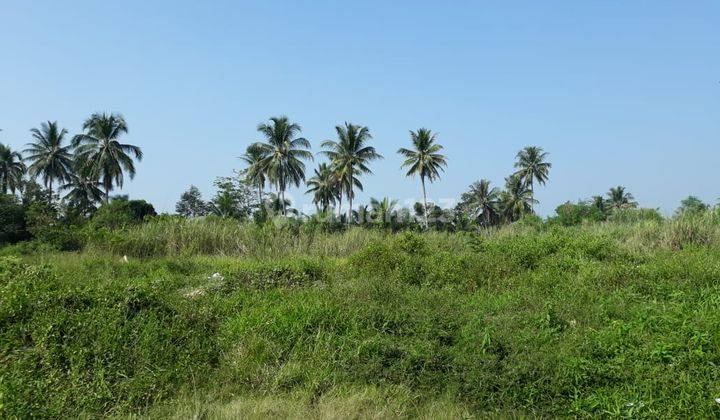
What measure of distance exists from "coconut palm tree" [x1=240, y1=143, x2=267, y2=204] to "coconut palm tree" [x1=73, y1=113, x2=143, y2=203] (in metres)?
9.57

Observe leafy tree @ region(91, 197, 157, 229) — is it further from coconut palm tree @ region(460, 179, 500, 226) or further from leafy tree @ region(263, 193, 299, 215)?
coconut palm tree @ region(460, 179, 500, 226)

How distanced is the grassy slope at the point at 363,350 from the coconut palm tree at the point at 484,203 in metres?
47.4

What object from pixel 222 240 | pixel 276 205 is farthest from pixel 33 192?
pixel 222 240

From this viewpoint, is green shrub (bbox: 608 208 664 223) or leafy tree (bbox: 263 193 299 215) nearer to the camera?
green shrub (bbox: 608 208 664 223)

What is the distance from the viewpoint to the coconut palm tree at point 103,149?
3953cm

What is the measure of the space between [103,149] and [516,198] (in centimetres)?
3990

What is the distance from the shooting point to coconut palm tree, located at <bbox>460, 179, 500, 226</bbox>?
54.4 m

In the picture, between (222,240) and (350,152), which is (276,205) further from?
(222,240)

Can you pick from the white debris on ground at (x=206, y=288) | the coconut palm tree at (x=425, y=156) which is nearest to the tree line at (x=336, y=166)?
the coconut palm tree at (x=425, y=156)

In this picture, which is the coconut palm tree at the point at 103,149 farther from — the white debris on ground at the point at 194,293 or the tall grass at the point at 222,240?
the white debris on ground at the point at 194,293

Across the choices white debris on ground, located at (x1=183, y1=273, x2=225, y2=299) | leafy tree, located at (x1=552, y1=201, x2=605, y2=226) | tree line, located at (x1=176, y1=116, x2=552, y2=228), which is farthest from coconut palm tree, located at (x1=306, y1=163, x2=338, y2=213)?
white debris on ground, located at (x1=183, y1=273, x2=225, y2=299)

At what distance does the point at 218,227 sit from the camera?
722 inches

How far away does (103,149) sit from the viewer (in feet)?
130

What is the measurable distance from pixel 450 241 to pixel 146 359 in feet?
42.2
